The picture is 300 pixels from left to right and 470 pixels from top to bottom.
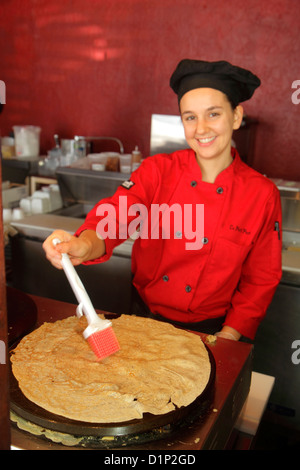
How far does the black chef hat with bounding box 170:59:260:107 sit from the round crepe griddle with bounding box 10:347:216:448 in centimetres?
116

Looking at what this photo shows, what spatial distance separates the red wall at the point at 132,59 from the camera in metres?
3.55

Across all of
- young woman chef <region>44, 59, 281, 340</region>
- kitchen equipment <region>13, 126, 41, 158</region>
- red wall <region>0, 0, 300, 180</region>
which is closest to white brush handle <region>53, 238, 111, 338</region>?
young woman chef <region>44, 59, 281, 340</region>

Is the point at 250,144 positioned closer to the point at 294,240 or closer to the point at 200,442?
the point at 294,240

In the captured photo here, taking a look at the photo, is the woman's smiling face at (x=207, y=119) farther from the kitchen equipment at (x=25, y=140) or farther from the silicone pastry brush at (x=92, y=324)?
the kitchen equipment at (x=25, y=140)

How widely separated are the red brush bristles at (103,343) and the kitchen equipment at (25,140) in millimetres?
3402

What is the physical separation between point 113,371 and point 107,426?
21 cm

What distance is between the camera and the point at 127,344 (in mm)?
1223

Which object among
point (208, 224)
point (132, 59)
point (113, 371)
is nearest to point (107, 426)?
point (113, 371)

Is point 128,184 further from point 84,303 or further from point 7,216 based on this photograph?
point 7,216

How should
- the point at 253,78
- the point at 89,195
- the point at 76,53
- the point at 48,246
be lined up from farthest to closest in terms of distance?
the point at 76,53 → the point at 89,195 → the point at 253,78 → the point at 48,246

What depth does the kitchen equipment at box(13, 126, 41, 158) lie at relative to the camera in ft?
13.5

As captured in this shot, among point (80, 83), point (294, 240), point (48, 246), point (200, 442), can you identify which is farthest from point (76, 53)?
point (200, 442)

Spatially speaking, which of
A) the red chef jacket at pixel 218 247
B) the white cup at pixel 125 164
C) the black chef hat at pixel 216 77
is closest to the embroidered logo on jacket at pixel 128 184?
the red chef jacket at pixel 218 247
